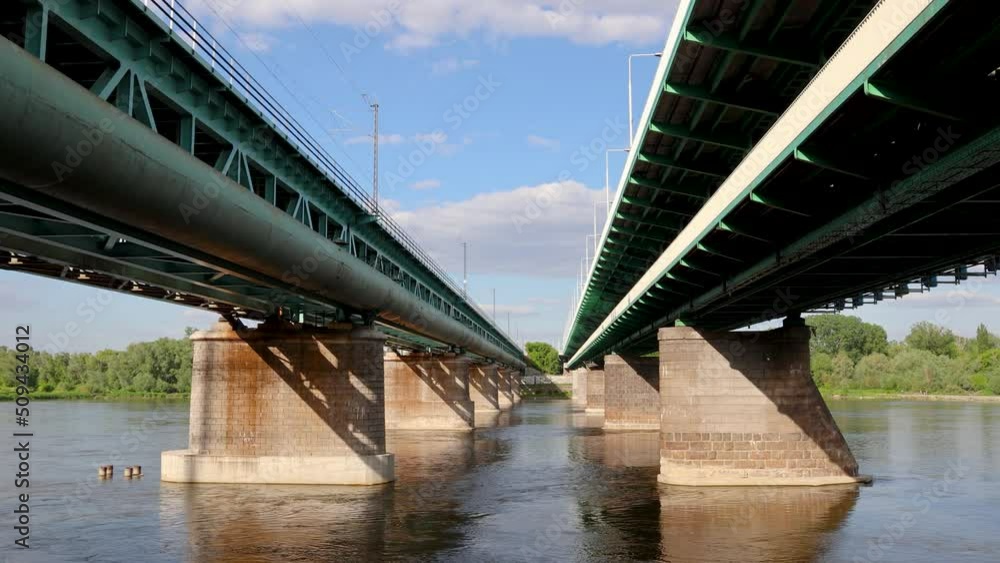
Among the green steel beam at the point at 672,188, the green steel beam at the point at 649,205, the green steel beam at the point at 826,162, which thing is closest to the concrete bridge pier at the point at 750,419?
the green steel beam at the point at 649,205

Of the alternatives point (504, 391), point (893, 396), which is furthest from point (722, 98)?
point (893, 396)

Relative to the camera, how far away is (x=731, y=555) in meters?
21.2

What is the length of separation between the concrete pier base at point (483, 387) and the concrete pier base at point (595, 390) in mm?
11071

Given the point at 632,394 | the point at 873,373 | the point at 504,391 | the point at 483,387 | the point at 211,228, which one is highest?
the point at 211,228

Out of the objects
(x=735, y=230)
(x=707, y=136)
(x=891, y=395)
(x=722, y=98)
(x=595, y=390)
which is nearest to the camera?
(x=722, y=98)

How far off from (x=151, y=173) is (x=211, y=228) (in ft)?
9.97

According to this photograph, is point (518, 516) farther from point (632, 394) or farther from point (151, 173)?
point (632, 394)

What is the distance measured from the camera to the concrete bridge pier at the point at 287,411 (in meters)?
32.3

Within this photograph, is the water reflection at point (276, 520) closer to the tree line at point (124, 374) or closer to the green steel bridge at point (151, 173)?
the green steel bridge at point (151, 173)

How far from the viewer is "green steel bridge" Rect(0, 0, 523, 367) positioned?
12.0m

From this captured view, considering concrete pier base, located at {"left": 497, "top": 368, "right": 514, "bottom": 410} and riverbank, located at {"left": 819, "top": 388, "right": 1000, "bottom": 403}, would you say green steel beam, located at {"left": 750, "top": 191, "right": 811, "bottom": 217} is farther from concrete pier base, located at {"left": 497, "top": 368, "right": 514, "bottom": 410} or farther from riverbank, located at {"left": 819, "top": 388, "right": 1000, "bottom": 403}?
riverbank, located at {"left": 819, "top": 388, "right": 1000, "bottom": 403}

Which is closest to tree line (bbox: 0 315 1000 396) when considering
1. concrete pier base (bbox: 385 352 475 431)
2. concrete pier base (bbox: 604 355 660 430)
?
concrete pier base (bbox: 385 352 475 431)

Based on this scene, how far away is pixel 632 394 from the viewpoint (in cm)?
7269

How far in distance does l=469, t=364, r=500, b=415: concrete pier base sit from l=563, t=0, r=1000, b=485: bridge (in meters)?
65.1
